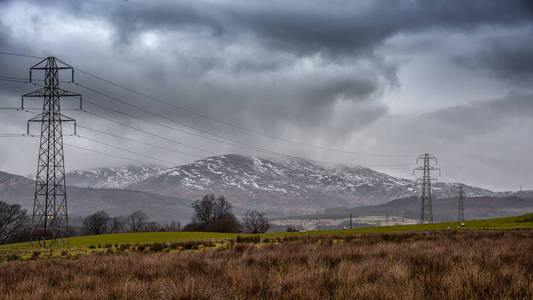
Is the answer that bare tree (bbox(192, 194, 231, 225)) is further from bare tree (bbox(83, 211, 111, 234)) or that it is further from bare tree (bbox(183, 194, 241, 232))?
bare tree (bbox(83, 211, 111, 234))

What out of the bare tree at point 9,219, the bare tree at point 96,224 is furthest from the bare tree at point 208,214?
the bare tree at point 9,219

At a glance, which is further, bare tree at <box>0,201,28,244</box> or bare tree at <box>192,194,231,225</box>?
bare tree at <box>192,194,231,225</box>

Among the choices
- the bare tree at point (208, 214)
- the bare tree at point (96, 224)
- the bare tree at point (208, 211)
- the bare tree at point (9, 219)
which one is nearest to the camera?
the bare tree at point (9, 219)

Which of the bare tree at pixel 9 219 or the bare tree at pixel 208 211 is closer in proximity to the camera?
the bare tree at pixel 9 219

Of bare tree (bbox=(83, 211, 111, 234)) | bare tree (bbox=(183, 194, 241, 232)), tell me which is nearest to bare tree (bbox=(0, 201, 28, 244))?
bare tree (bbox=(83, 211, 111, 234))

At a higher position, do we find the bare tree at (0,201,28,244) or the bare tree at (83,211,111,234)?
the bare tree at (0,201,28,244)

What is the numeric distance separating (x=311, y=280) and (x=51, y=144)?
44181 mm

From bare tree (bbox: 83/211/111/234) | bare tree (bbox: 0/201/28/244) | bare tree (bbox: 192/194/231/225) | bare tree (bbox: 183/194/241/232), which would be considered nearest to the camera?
bare tree (bbox: 0/201/28/244)

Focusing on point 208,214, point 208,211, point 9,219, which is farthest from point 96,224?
point 208,211

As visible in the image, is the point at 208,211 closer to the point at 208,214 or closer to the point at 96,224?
the point at 208,214

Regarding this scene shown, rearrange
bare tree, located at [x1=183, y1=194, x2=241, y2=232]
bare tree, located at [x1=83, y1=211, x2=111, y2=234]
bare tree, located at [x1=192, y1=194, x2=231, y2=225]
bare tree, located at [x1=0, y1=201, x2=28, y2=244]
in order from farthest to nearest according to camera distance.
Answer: bare tree, located at [x1=192, y1=194, x2=231, y2=225] < bare tree, located at [x1=183, y1=194, x2=241, y2=232] < bare tree, located at [x1=83, y1=211, x2=111, y2=234] < bare tree, located at [x1=0, y1=201, x2=28, y2=244]

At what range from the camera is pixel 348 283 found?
217 inches

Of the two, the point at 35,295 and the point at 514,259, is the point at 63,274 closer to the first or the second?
the point at 35,295

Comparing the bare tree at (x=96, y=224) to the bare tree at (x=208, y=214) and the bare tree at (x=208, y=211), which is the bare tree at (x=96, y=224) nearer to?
the bare tree at (x=208, y=214)
